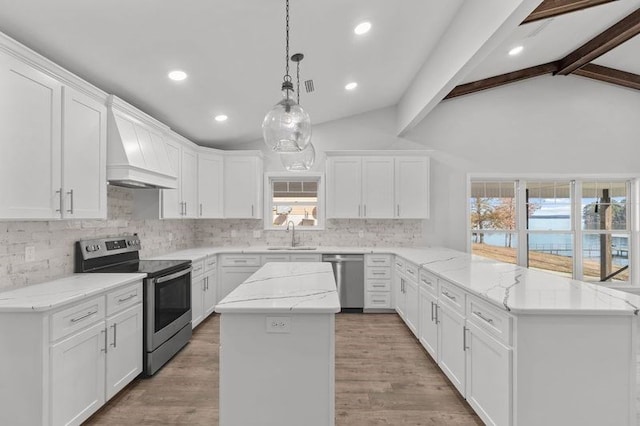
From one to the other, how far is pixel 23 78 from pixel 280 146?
1.59 meters

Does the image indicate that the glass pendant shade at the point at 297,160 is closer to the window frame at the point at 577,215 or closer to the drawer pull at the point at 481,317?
the drawer pull at the point at 481,317

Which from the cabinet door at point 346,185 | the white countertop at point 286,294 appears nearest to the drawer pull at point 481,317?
the white countertop at point 286,294

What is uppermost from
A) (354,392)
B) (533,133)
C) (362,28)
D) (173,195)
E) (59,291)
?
(362,28)

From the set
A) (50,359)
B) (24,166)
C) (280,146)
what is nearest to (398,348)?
(280,146)

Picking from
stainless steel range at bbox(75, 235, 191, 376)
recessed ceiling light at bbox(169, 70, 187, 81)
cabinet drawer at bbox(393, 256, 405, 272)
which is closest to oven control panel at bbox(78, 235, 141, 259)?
stainless steel range at bbox(75, 235, 191, 376)

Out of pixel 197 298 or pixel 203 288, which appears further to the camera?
pixel 203 288

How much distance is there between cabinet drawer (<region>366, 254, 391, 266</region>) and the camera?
4512 mm

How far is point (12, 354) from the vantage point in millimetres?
1796

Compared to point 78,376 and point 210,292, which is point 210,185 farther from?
point 78,376

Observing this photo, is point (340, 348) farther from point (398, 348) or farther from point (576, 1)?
point (576, 1)

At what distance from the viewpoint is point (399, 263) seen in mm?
4258

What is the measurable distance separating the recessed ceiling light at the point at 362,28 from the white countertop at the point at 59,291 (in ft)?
9.30

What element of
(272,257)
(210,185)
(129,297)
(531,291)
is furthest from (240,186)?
(531,291)

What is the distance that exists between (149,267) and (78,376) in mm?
1123
